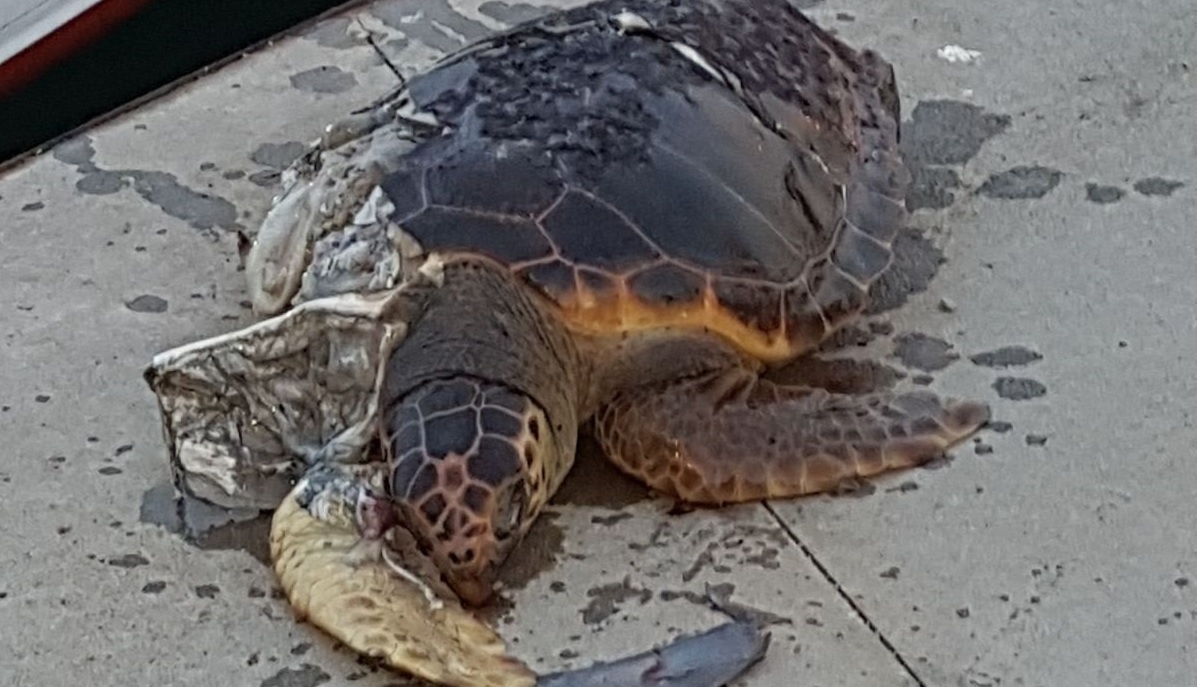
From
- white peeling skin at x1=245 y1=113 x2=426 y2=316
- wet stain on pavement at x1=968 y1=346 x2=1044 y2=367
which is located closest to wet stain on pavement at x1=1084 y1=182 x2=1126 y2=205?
wet stain on pavement at x1=968 y1=346 x2=1044 y2=367

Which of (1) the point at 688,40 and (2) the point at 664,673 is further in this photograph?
(1) the point at 688,40

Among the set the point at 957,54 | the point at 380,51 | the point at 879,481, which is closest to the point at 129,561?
the point at 879,481

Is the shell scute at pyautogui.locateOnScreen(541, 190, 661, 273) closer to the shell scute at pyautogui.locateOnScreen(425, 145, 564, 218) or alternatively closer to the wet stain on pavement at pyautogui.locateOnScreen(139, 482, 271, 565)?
the shell scute at pyautogui.locateOnScreen(425, 145, 564, 218)

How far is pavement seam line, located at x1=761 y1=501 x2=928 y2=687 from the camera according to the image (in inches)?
92.4

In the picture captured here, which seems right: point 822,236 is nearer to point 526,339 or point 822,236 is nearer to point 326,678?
point 526,339

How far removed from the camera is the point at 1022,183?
11.5 ft

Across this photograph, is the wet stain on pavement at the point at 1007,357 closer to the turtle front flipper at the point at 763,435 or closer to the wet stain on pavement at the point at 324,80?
the turtle front flipper at the point at 763,435

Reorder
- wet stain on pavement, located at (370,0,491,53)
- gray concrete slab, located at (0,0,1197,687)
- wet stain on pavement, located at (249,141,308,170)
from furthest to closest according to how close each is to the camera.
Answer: wet stain on pavement, located at (370,0,491,53), wet stain on pavement, located at (249,141,308,170), gray concrete slab, located at (0,0,1197,687)

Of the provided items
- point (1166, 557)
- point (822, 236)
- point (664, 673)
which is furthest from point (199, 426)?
point (1166, 557)

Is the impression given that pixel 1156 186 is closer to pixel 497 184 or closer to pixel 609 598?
pixel 497 184

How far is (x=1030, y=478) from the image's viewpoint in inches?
106

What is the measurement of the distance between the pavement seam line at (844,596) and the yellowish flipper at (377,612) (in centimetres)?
48

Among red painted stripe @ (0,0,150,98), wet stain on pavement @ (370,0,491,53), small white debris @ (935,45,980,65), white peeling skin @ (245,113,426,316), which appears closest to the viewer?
white peeling skin @ (245,113,426,316)

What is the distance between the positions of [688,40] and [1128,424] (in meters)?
1.06
